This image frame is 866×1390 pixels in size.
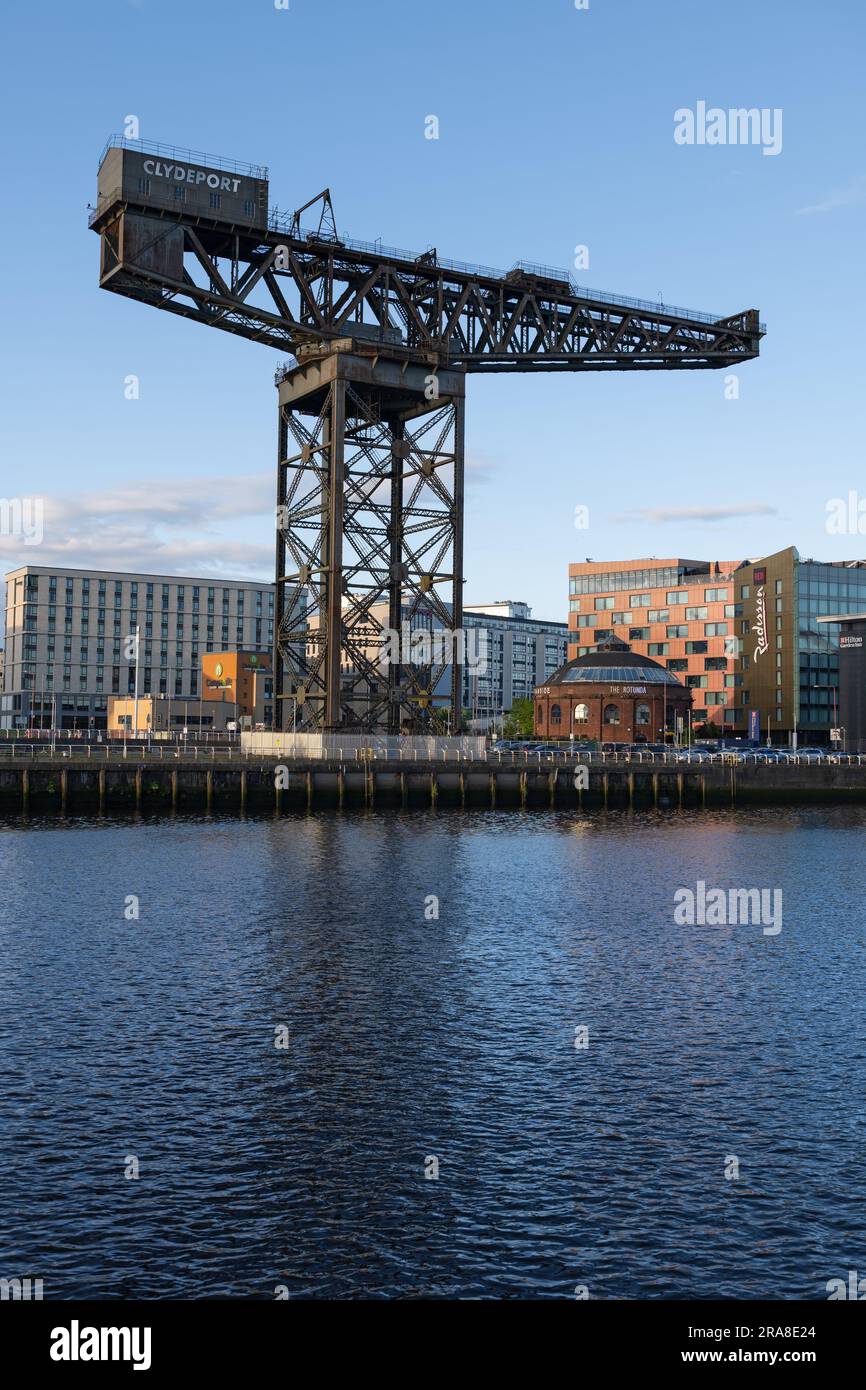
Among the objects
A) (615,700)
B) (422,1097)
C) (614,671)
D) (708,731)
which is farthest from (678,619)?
(422,1097)

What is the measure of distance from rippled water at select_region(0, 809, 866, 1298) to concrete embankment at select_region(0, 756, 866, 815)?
36004 millimetres

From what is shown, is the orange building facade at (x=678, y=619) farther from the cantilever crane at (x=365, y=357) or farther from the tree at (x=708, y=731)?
the cantilever crane at (x=365, y=357)

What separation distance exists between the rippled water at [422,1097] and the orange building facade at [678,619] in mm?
130723

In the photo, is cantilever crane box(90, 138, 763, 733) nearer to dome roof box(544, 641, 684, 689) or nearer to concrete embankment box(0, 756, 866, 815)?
concrete embankment box(0, 756, 866, 815)

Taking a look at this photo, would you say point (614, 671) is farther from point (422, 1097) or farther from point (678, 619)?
point (422, 1097)

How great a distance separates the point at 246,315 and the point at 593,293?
2597cm

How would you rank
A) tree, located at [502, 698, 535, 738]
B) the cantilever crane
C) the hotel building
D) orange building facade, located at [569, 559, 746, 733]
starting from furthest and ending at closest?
tree, located at [502, 698, 535, 738] < orange building facade, located at [569, 559, 746, 733] < the hotel building < the cantilever crane

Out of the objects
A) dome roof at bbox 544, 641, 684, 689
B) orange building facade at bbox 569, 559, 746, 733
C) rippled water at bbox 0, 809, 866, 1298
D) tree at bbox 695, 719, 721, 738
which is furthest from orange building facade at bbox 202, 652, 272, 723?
rippled water at bbox 0, 809, 866, 1298

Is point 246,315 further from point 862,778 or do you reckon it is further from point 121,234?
point 862,778

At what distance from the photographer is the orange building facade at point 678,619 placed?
169 metres

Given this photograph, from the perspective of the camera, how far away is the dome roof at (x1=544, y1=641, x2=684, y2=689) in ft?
488

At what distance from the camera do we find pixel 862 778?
100562 mm
